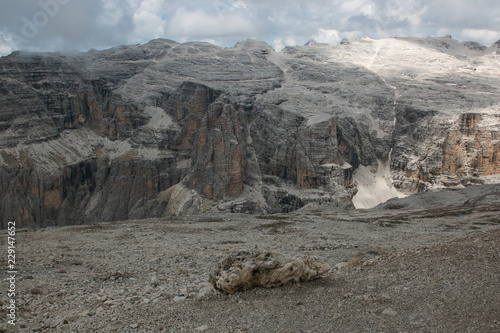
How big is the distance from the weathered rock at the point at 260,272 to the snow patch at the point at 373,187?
8581 centimetres

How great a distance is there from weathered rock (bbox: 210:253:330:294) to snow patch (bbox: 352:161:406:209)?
85.8 metres

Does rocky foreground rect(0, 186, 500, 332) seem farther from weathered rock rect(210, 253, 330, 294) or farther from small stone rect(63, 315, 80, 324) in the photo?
weathered rock rect(210, 253, 330, 294)

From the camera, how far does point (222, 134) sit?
9556 centimetres

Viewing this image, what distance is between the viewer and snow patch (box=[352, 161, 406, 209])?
100500mm

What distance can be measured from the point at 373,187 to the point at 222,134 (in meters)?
43.9

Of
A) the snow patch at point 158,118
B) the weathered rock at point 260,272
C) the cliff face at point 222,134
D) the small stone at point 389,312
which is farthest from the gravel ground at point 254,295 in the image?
the snow patch at point 158,118

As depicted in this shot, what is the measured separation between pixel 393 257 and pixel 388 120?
109m

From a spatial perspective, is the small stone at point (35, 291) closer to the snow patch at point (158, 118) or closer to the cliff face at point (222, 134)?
the cliff face at point (222, 134)

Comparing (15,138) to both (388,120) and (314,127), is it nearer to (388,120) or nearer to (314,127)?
(314,127)

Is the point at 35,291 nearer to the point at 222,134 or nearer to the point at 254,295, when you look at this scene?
the point at 254,295

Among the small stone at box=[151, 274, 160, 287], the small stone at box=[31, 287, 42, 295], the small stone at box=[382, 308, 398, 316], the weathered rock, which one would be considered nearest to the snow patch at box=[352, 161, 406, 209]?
the weathered rock

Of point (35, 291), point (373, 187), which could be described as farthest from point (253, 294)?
point (373, 187)

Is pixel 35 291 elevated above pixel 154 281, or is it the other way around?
pixel 35 291

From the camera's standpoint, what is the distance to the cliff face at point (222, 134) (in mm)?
95062
